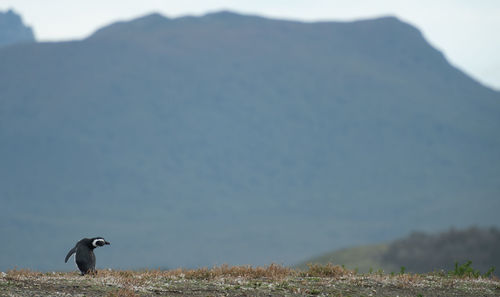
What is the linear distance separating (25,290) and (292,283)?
680cm

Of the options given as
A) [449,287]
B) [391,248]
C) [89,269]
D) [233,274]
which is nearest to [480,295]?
[449,287]

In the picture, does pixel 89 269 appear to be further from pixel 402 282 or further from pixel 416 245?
pixel 416 245

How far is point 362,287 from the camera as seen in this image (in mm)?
19531

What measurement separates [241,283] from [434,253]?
132 meters

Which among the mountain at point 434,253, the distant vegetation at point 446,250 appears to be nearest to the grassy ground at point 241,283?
the mountain at point 434,253

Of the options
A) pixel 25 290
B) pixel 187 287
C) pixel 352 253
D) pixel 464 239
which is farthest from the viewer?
pixel 352 253

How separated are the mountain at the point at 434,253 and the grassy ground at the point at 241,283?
118 metres

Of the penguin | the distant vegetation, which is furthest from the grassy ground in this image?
the distant vegetation

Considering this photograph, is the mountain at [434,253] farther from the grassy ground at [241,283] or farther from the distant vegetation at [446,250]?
the grassy ground at [241,283]

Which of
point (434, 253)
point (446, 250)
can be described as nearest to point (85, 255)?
point (434, 253)

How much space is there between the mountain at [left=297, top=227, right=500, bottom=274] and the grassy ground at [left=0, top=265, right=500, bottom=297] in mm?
117596

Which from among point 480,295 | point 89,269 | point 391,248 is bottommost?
point 480,295

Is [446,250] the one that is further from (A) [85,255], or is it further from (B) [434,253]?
(A) [85,255]

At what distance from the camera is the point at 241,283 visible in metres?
18.9
